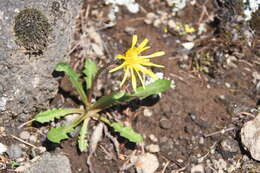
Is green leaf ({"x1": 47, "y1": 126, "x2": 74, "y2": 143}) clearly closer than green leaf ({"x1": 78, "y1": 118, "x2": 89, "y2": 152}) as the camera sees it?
Yes

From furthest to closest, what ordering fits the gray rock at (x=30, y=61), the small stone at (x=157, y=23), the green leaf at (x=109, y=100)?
the small stone at (x=157, y=23), the green leaf at (x=109, y=100), the gray rock at (x=30, y=61)

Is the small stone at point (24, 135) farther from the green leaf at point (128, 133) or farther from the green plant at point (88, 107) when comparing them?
the green leaf at point (128, 133)

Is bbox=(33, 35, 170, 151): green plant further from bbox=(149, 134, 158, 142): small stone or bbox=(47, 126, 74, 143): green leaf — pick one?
bbox=(149, 134, 158, 142): small stone

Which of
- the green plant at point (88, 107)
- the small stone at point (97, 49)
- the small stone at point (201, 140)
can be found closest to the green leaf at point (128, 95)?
the green plant at point (88, 107)

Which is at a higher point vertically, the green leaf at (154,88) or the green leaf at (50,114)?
the green leaf at (154,88)

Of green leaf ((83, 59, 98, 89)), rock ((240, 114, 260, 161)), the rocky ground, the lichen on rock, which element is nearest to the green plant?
green leaf ((83, 59, 98, 89))

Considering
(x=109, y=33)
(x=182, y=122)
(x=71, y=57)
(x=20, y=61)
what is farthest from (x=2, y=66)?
(x=182, y=122)

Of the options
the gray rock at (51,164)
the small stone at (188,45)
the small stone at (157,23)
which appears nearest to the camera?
the gray rock at (51,164)
